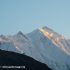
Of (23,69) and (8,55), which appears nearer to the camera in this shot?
(23,69)

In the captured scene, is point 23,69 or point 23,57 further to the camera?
point 23,57

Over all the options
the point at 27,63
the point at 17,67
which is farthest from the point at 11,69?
the point at 27,63

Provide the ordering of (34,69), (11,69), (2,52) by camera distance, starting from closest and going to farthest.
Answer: (11,69)
(34,69)
(2,52)

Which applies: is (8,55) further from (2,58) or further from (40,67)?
(40,67)

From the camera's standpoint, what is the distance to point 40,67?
177 feet

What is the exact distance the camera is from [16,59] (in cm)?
5312

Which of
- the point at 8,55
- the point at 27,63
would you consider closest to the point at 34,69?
the point at 27,63

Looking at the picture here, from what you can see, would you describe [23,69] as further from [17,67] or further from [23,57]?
[23,57]

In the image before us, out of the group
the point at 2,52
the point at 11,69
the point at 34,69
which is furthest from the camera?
the point at 2,52

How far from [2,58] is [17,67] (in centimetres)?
428

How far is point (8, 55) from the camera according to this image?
5472cm

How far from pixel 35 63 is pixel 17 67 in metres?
5.02

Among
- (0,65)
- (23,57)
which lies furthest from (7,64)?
(23,57)

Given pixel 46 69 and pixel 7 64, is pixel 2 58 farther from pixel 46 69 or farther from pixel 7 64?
pixel 46 69
